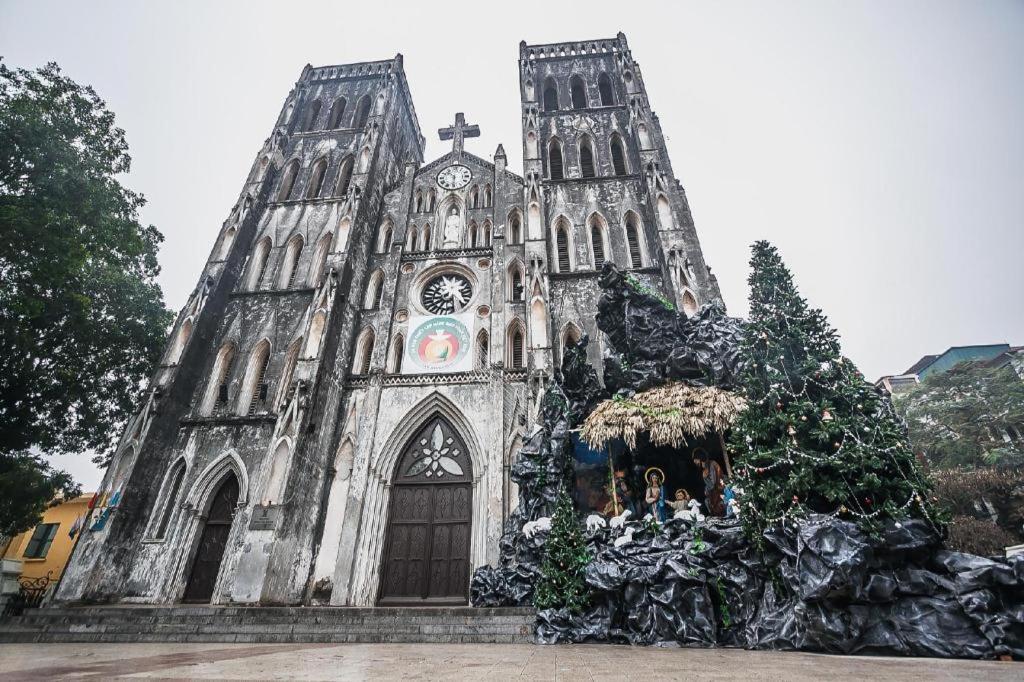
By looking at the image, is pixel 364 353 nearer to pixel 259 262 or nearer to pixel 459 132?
pixel 259 262

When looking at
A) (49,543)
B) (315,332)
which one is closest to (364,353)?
(315,332)

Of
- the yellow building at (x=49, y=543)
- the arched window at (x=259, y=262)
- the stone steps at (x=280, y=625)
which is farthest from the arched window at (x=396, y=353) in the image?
the yellow building at (x=49, y=543)

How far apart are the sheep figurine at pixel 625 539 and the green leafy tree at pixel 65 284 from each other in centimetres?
1238

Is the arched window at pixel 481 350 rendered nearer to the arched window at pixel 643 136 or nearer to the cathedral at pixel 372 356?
the cathedral at pixel 372 356

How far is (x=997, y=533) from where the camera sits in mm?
14234

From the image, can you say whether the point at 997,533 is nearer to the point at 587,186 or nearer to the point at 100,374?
the point at 587,186

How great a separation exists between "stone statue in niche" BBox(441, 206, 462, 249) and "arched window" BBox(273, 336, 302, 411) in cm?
612

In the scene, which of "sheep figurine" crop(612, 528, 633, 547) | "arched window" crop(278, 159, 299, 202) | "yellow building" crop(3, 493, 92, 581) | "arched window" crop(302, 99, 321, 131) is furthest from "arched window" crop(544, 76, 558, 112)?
"yellow building" crop(3, 493, 92, 581)

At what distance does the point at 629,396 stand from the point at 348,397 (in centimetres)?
838

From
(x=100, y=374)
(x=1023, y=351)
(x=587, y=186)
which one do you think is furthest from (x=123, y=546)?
(x=1023, y=351)

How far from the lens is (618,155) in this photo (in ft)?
61.9

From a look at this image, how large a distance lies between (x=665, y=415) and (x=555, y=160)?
13728 mm

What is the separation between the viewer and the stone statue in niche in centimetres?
1700

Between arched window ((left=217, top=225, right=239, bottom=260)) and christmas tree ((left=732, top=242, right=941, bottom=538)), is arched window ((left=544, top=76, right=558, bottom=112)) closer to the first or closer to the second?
arched window ((left=217, top=225, right=239, bottom=260))
